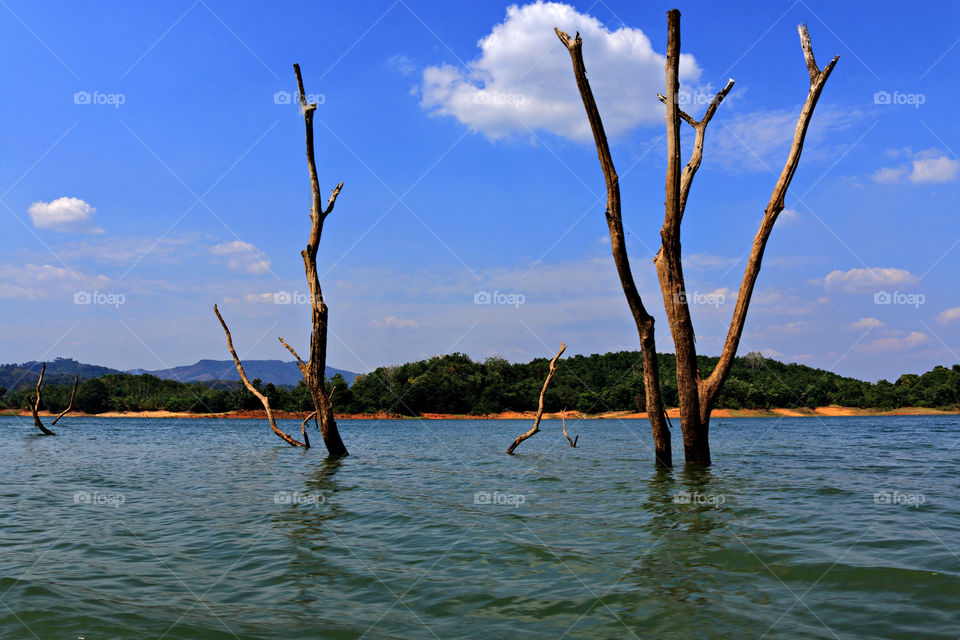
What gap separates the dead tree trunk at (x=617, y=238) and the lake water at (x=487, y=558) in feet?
7.74

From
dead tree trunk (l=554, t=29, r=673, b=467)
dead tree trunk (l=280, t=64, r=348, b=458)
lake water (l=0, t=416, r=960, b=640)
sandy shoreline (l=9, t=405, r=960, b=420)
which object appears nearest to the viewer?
lake water (l=0, t=416, r=960, b=640)

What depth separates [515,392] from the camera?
9200 centimetres

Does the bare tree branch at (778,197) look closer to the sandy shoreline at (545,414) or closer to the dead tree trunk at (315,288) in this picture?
the dead tree trunk at (315,288)

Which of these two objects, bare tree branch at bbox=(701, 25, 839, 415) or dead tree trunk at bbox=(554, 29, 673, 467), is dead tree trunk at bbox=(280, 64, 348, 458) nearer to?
dead tree trunk at bbox=(554, 29, 673, 467)


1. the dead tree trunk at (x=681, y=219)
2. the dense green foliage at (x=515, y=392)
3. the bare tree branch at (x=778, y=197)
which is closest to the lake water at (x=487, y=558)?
the dead tree trunk at (x=681, y=219)

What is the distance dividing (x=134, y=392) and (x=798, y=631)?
11544cm

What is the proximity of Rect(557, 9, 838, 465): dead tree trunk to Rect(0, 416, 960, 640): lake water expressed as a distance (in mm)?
2243

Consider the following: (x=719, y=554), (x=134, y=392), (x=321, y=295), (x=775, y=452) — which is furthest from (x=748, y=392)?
(x=134, y=392)

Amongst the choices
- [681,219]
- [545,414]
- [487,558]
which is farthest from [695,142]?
[545,414]

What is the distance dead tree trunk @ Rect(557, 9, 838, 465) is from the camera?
13.2 meters

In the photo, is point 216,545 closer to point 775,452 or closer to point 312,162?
point 312,162

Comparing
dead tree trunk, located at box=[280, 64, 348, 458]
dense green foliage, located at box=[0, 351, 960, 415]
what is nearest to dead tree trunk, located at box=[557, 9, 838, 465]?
dead tree trunk, located at box=[280, 64, 348, 458]


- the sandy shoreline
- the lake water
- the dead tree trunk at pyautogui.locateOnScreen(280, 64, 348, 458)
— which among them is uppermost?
the dead tree trunk at pyautogui.locateOnScreen(280, 64, 348, 458)

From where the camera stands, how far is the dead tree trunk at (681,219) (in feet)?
43.4
